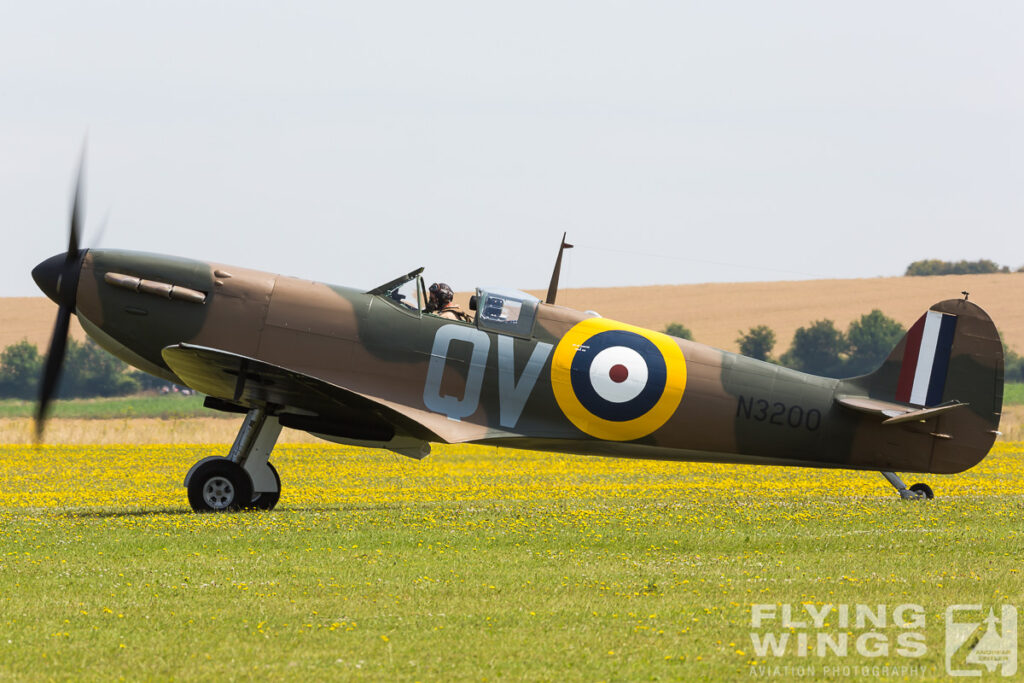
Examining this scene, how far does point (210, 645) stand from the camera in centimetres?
693

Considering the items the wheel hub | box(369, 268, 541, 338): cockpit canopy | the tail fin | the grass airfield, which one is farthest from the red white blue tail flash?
the wheel hub

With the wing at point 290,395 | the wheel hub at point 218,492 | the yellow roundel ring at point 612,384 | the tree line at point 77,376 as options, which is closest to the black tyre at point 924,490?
the yellow roundel ring at point 612,384

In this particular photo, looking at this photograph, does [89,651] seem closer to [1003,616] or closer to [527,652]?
[527,652]

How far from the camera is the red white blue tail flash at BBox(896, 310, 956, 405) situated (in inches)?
564

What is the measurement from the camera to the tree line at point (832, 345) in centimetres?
7169

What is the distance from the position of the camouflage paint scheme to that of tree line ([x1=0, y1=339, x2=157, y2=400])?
165 feet

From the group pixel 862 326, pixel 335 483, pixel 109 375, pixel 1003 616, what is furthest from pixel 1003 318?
pixel 1003 616

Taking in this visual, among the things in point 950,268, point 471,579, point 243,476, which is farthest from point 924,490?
point 950,268

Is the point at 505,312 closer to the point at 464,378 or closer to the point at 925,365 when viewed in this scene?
the point at 464,378

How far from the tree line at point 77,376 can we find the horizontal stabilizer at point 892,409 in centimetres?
5248

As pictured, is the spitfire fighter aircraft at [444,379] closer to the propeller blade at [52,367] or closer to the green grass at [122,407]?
the propeller blade at [52,367]

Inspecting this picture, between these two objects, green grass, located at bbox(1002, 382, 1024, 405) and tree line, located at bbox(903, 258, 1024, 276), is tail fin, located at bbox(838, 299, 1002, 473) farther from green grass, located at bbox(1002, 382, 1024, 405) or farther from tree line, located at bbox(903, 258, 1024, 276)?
tree line, located at bbox(903, 258, 1024, 276)

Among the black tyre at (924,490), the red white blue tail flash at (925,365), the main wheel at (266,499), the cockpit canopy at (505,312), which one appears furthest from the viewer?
the black tyre at (924,490)

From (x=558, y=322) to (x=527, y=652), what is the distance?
278 inches
